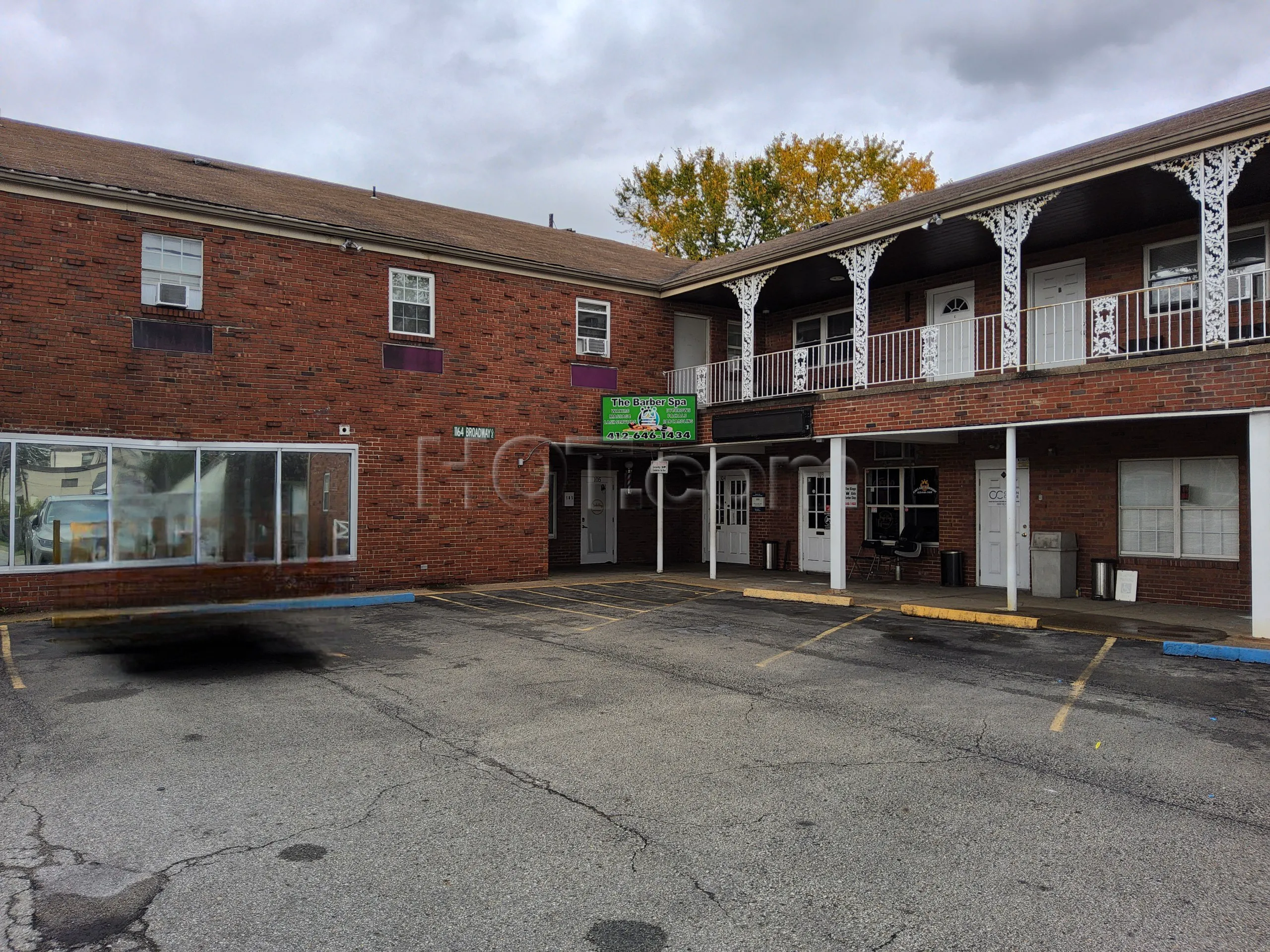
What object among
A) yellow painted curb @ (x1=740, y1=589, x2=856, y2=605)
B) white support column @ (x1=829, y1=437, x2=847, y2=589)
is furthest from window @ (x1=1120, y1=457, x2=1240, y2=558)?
yellow painted curb @ (x1=740, y1=589, x2=856, y2=605)

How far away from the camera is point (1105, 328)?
1211 centimetres

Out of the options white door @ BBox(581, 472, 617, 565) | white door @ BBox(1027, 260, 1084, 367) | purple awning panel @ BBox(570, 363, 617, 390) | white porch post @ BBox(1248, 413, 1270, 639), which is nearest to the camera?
white porch post @ BBox(1248, 413, 1270, 639)

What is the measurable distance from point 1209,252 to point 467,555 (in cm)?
1301

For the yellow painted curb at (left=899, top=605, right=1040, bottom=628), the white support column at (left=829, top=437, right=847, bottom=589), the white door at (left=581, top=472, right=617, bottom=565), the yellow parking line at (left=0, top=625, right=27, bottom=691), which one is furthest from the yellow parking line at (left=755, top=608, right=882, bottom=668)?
the white door at (left=581, top=472, right=617, bottom=565)

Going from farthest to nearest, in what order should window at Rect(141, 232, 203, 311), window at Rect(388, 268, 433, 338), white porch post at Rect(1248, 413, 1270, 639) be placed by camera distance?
window at Rect(388, 268, 433, 338) < window at Rect(141, 232, 203, 311) < white porch post at Rect(1248, 413, 1270, 639)

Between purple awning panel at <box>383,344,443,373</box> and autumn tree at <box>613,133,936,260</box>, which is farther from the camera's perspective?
autumn tree at <box>613,133,936,260</box>

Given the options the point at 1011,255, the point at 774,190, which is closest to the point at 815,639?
the point at 1011,255

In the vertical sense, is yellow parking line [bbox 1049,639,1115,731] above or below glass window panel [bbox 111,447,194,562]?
below

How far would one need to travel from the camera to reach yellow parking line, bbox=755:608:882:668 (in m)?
9.46

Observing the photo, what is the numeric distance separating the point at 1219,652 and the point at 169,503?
1495 centimetres

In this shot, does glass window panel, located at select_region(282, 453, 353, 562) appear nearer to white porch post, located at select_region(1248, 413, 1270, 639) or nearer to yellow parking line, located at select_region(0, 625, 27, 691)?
yellow parking line, located at select_region(0, 625, 27, 691)

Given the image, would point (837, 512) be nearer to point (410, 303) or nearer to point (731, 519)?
point (731, 519)

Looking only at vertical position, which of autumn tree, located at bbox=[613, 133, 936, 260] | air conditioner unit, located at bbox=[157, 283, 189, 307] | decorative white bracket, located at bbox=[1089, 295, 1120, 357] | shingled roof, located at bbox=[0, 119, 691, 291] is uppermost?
autumn tree, located at bbox=[613, 133, 936, 260]

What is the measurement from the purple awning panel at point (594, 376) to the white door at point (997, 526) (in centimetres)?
779
